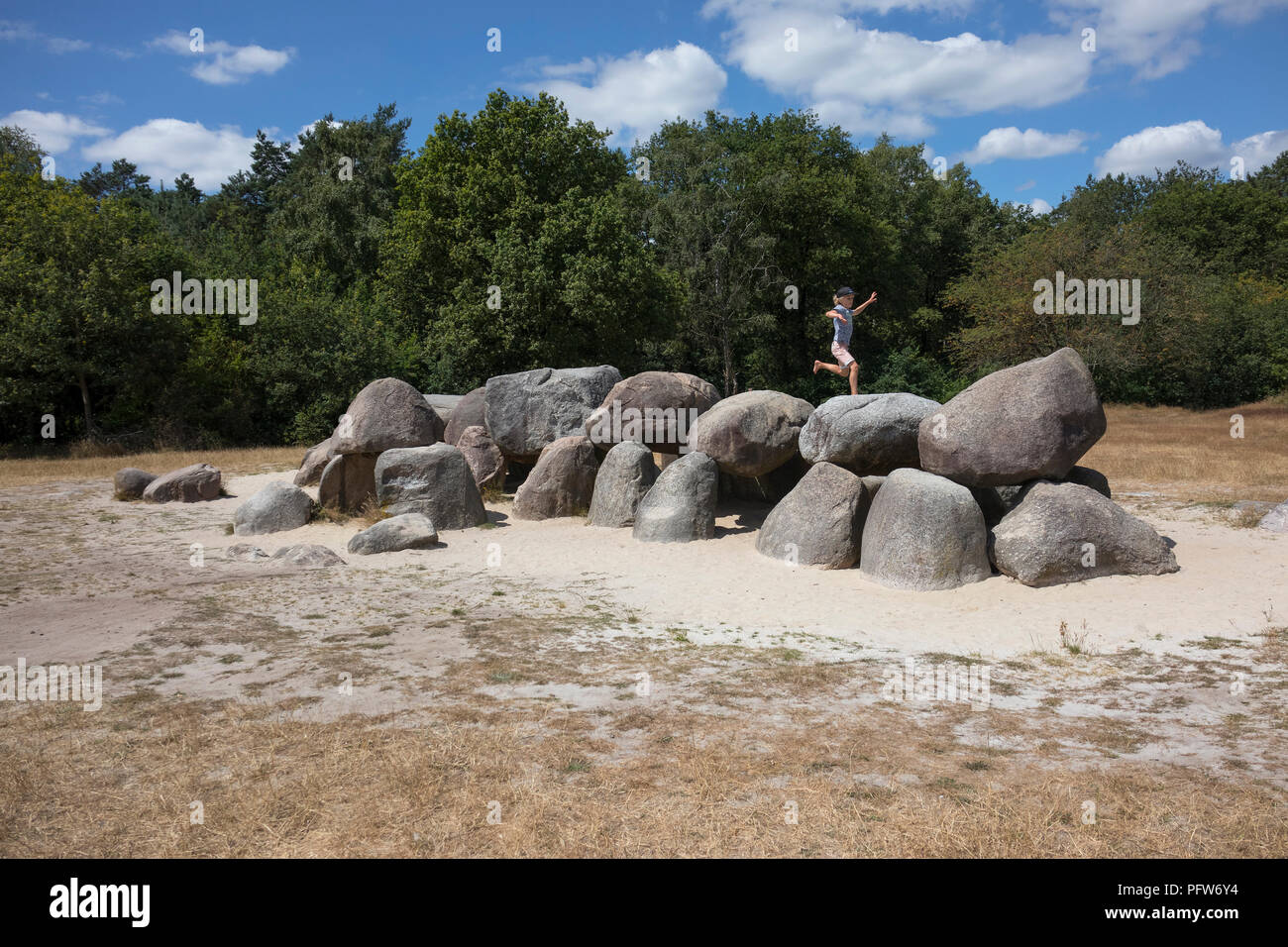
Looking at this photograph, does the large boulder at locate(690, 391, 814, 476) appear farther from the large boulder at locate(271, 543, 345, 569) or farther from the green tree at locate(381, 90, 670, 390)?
the green tree at locate(381, 90, 670, 390)

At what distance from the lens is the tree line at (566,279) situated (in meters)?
25.1

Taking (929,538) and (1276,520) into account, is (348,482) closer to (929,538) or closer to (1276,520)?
(929,538)

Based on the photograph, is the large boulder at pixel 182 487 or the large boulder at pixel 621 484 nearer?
the large boulder at pixel 621 484

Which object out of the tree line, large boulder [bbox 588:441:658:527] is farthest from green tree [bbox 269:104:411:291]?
large boulder [bbox 588:441:658:527]

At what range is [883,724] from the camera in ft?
19.7

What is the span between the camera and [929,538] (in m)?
9.89

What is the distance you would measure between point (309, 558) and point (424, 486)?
101 inches

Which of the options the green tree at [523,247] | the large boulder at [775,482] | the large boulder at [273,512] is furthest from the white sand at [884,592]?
the green tree at [523,247]

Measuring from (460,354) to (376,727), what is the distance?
2097cm

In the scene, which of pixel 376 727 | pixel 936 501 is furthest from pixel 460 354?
pixel 376 727

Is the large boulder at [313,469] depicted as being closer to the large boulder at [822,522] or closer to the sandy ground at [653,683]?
the sandy ground at [653,683]

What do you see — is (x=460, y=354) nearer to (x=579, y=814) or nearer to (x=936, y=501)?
(x=936, y=501)

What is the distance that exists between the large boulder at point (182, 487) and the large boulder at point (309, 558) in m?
6.05

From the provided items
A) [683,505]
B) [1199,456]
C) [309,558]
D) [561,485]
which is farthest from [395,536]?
[1199,456]
